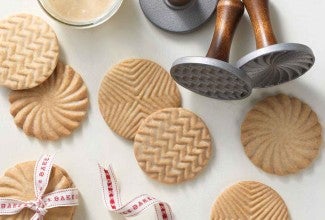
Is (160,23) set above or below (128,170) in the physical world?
above

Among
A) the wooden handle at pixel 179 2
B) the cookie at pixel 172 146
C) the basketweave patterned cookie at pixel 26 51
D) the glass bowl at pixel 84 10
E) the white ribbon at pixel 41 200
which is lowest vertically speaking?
the white ribbon at pixel 41 200

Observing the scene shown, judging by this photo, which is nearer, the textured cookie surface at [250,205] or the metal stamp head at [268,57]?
the metal stamp head at [268,57]

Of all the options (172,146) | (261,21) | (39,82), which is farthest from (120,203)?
(261,21)

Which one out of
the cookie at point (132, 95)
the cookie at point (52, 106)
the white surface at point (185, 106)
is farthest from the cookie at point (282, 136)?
the cookie at point (52, 106)

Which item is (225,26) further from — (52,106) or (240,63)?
(52,106)

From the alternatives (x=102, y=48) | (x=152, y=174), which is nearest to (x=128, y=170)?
(x=152, y=174)

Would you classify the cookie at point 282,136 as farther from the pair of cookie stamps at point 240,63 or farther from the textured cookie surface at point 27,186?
the textured cookie surface at point 27,186

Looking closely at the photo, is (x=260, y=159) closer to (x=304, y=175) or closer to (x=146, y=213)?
(x=304, y=175)
